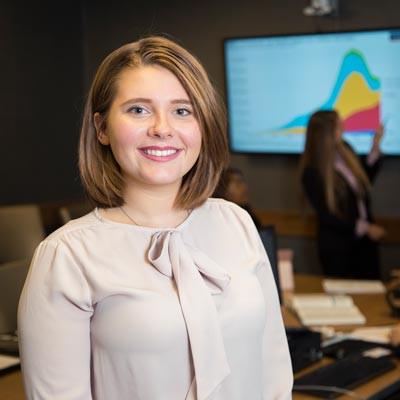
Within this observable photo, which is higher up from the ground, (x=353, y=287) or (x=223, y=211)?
(x=223, y=211)

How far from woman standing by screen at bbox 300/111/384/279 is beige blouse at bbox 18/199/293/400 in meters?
3.49

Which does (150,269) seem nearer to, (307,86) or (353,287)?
(353,287)

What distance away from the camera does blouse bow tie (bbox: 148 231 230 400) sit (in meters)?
1.60

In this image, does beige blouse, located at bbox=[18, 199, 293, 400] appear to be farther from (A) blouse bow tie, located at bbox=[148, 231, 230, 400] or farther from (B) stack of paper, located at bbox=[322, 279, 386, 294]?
(B) stack of paper, located at bbox=[322, 279, 386, 294]

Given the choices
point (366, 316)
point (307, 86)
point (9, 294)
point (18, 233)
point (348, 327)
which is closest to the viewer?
point (9, 294)

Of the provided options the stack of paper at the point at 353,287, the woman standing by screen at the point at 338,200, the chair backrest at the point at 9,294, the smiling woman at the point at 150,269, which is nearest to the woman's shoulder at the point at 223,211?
Answer: the smiling woman at the point at 150,269

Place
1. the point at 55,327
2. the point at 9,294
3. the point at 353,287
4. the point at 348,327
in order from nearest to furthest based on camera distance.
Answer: the point at 55,327 < the point at 9,294 < the point at 348,327 < the point at 353,287

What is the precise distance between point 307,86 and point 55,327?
472 centimetres

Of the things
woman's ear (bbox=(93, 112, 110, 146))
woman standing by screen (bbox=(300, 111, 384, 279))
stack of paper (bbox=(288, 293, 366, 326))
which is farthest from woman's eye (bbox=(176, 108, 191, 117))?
woman standing by screen (bbox=(300, 111, 384, 279))

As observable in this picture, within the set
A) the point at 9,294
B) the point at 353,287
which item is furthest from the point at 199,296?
the point at 353,287

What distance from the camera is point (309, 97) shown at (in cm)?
607

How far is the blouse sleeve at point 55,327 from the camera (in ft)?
5.12

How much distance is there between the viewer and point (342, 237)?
5.34 metres

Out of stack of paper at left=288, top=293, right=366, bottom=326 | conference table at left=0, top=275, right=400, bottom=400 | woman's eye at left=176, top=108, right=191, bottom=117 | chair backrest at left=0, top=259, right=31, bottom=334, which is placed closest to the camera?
woman's eye at left=176, top=108, right=191, bottom=117
